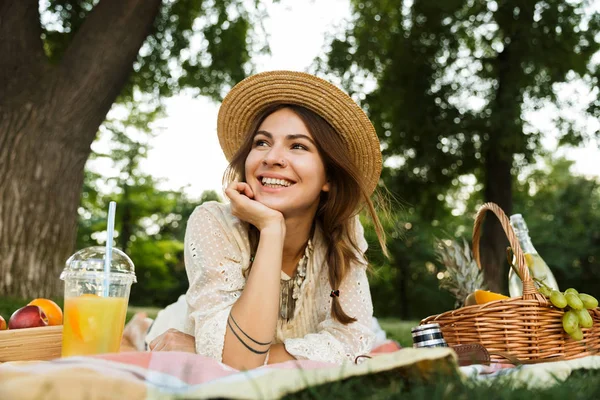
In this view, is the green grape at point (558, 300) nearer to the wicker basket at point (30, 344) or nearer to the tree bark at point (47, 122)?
the wicker basket at point (30, 344)

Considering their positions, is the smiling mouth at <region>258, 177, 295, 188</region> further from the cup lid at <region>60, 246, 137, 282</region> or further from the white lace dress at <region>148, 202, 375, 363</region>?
the cup lid at <region>60, 246, 137, 282</region>

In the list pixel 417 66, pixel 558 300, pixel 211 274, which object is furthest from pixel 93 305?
pixel 417 66

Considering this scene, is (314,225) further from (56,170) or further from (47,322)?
(56,170)

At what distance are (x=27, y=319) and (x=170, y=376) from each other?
4.38 feet

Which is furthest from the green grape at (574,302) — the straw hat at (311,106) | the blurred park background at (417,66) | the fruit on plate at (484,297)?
the blurred park background at (417,66)

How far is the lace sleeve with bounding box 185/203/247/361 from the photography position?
2180 millimetres

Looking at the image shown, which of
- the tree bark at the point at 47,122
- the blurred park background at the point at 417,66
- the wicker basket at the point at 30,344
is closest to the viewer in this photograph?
the wicker basket at the point at 30,344

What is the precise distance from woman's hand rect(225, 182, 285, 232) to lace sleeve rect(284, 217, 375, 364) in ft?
1.56

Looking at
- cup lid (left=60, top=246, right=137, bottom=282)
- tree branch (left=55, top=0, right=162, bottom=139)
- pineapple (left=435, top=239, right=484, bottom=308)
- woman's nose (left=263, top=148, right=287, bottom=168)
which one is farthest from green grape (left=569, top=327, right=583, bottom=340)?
tree branch (left=55, top=0, right=162, bottom=139)

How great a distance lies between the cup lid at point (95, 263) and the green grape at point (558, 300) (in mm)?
1664

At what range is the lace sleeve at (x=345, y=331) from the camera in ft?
7.51

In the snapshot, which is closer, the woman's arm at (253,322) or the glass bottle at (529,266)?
the woman's arm at (253,322)

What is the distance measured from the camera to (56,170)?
5074 mm

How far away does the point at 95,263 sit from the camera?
211cm
